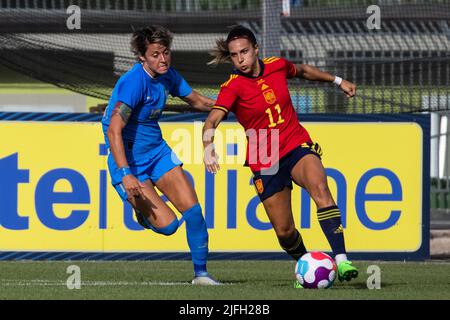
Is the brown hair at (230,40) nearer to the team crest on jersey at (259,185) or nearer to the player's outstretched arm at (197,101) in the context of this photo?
the player's outstretched arm at (197,101)

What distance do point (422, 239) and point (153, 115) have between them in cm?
481

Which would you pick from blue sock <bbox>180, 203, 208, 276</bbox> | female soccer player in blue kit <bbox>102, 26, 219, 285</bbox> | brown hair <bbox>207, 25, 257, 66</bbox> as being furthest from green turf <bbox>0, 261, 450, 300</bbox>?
brown hair <bbox>207, 25, 257, 66</bbox>

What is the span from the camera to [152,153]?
34.6ft

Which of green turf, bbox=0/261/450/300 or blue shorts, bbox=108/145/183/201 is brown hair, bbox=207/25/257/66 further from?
green turf, bbox=0/261/450/300

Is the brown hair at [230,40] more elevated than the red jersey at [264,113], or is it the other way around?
the brown hair at [230,40]

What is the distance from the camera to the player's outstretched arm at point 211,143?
979 cm

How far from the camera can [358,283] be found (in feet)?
35.5

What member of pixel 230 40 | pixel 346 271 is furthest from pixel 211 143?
pixel 346 271

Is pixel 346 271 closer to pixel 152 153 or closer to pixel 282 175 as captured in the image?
pixel 282 175

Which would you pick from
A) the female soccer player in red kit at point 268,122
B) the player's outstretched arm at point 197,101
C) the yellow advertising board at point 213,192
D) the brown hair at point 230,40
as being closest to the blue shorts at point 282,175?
the female soccer player in red kit at point 268,122

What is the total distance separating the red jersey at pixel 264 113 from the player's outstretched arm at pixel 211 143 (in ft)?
0.38

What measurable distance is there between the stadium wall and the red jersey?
11.2 ft

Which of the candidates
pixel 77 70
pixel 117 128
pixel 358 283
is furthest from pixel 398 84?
pixel 117 128

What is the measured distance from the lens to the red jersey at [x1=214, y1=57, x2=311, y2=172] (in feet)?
34.1
